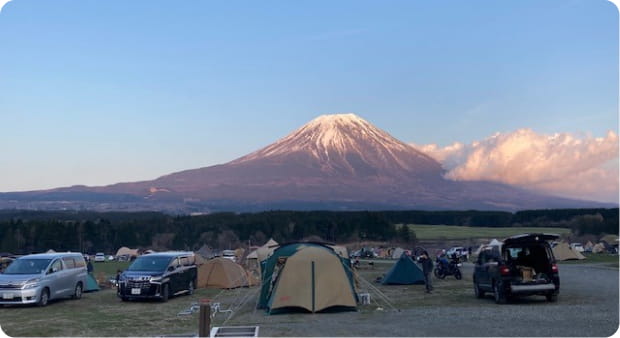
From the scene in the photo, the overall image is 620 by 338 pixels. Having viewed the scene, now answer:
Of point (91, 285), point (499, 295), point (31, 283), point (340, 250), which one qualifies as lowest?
point (91, 285)

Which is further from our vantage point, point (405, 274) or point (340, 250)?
point (405, 274)

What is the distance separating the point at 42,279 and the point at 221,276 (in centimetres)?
767

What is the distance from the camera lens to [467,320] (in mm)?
13000

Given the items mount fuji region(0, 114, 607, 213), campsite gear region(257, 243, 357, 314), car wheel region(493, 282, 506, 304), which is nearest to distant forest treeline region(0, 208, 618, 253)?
mount fuji region(0, 114, 607, 213)

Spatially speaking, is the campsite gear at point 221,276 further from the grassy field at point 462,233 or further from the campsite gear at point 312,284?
the grassy field at point 462,233

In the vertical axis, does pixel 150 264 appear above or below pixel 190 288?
above

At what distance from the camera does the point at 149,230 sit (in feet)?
292

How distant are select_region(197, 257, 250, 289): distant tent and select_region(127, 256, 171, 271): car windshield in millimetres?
4394

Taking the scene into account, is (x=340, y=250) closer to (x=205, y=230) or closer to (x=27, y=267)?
(x=27, y=267)

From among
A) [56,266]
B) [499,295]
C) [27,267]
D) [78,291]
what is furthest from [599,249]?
[27,267]

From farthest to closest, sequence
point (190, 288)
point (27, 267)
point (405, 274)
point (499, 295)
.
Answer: point (405, 274) → point (190, 288) → point (27, 267) → point (499, 295)

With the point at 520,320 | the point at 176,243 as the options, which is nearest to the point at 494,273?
the point at 520,320

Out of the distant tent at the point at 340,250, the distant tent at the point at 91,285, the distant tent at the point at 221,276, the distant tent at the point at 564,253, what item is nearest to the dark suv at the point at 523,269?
the distant tent at the point at 340,250

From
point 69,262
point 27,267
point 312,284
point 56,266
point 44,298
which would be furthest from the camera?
point 69,262
